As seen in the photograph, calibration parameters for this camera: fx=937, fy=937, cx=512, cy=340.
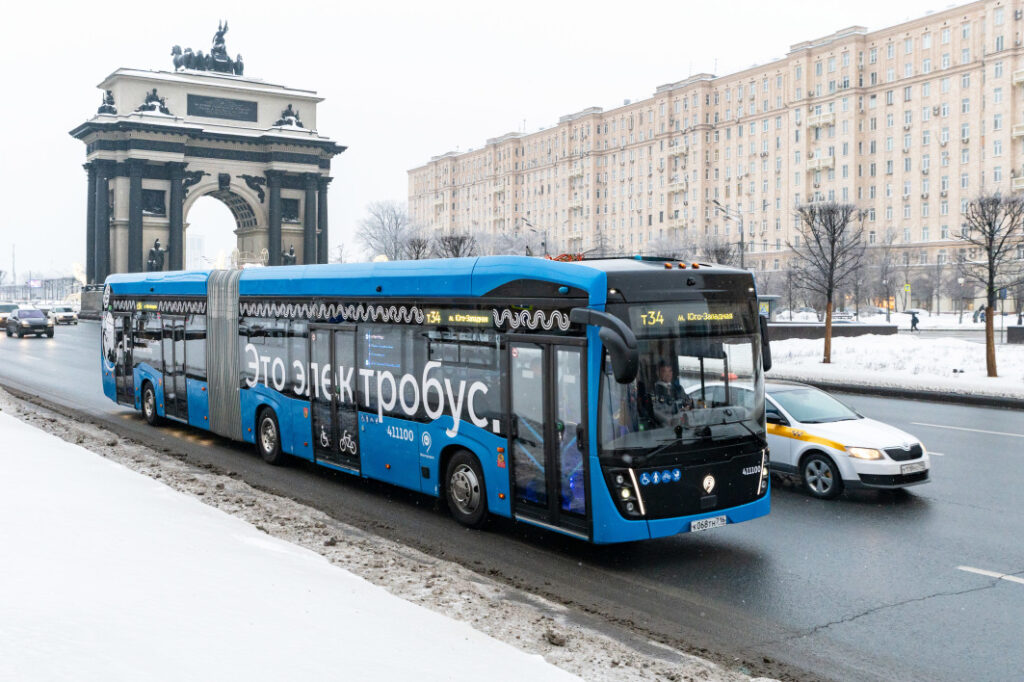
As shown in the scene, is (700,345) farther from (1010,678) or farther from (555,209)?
(555,209)

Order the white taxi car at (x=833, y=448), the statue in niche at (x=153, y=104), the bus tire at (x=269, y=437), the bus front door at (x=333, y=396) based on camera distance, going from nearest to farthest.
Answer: the white taxi car at (x=833, y=448)
the bus front door at (x=333, y=396)
the bus tire at (x=269, y=437)
the statue in niche at (x=153, y=104)

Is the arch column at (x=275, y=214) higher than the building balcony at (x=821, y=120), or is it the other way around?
the building balcony at (x=821, y=120)

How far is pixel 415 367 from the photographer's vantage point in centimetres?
1044

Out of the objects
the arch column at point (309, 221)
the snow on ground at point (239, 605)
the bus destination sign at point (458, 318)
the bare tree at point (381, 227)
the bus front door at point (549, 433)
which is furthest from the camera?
the bare tree at point (381, 227)

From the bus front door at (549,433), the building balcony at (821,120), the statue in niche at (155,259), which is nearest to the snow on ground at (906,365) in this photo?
the bus front door at (549,433)

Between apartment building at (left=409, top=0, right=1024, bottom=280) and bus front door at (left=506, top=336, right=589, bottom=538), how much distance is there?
70.6 metres

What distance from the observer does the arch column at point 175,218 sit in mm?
75375

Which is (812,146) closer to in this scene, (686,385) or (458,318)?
(458,318)

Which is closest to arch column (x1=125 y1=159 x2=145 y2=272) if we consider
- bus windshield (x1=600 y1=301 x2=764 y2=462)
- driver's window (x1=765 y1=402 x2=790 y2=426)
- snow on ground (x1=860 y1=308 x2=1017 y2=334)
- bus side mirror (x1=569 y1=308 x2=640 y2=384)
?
snow on ground (x1=860 y1=308 x2=1017 y2=334)

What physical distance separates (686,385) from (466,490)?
2733 millimetres

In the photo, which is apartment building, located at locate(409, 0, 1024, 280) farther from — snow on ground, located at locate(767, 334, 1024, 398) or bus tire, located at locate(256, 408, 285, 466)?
bus tire, located at locate(256, 408, 285, 466)

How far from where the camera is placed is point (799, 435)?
1175 cm

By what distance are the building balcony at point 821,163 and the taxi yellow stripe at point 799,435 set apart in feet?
324

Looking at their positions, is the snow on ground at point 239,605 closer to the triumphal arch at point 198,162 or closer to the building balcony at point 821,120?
the triumphal arch at point 198,162
